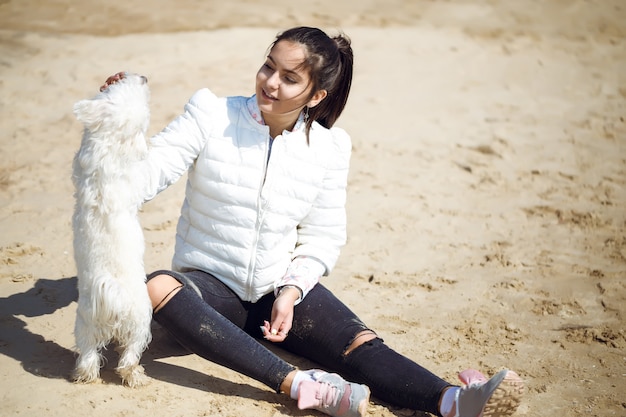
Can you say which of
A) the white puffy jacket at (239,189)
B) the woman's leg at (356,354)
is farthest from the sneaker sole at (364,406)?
the white puffy jacket at (239,189)

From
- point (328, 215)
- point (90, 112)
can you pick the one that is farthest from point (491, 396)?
point (90, 112)

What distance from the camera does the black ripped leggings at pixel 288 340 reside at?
93.0 inches

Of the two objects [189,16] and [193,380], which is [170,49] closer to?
[189,16]

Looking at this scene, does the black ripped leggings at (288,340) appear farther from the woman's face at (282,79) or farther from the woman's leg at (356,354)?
the woman's face at (282,79)

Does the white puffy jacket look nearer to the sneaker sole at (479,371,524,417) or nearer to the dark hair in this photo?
the dark hair

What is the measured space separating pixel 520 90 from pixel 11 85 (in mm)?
4053

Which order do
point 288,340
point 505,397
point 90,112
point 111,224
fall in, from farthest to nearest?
point 288,340
point 505,397
point 111,224
point 90,112

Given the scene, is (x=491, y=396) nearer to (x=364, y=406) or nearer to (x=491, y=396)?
(x=491, y=396)

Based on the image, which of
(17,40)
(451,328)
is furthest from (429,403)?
(17,40)

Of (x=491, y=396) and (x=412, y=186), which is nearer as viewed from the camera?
(x=491, y=396)

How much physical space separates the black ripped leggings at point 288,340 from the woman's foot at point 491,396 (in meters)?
0.09

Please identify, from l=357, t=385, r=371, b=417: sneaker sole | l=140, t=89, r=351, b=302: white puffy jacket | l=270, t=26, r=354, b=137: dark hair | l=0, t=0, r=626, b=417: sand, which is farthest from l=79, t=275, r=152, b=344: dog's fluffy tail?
l=270, t=26, r=354, b=137: dark hair

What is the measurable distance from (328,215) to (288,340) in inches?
19.6

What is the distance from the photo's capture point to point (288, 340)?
8.78 ft
